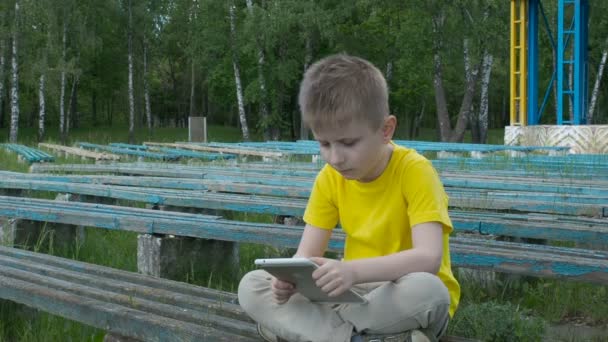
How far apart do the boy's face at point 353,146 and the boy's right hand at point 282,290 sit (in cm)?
34

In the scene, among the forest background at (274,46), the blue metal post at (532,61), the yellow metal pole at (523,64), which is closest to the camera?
the yellow metal pole at (523,64)

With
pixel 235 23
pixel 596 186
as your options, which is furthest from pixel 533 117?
pixel 235 23

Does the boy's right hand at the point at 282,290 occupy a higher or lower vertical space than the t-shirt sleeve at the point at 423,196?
lower

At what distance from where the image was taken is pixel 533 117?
1661cm

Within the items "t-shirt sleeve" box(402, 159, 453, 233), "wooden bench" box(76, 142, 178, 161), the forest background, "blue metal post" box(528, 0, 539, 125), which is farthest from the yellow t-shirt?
the forest background

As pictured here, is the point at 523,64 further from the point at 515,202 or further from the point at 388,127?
the point at 388,127

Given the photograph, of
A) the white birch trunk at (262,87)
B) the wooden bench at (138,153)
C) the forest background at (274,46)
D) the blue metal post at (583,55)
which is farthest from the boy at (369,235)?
the white birch trunk at (262,87)

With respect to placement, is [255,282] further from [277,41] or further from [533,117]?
[277,41]

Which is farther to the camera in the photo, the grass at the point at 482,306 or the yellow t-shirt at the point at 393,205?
the grass at the point at 482,306

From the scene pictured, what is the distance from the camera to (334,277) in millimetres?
2051

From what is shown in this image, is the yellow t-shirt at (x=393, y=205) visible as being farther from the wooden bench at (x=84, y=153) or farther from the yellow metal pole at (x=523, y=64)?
the yellow metal pole at (x=523, y=64)

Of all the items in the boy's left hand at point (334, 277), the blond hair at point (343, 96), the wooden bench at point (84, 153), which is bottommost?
the boy's left hand at point (334, 277)

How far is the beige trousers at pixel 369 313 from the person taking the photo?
7.04 feet

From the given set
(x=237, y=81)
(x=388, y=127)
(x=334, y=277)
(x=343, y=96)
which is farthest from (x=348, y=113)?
(x=237, y=81)
